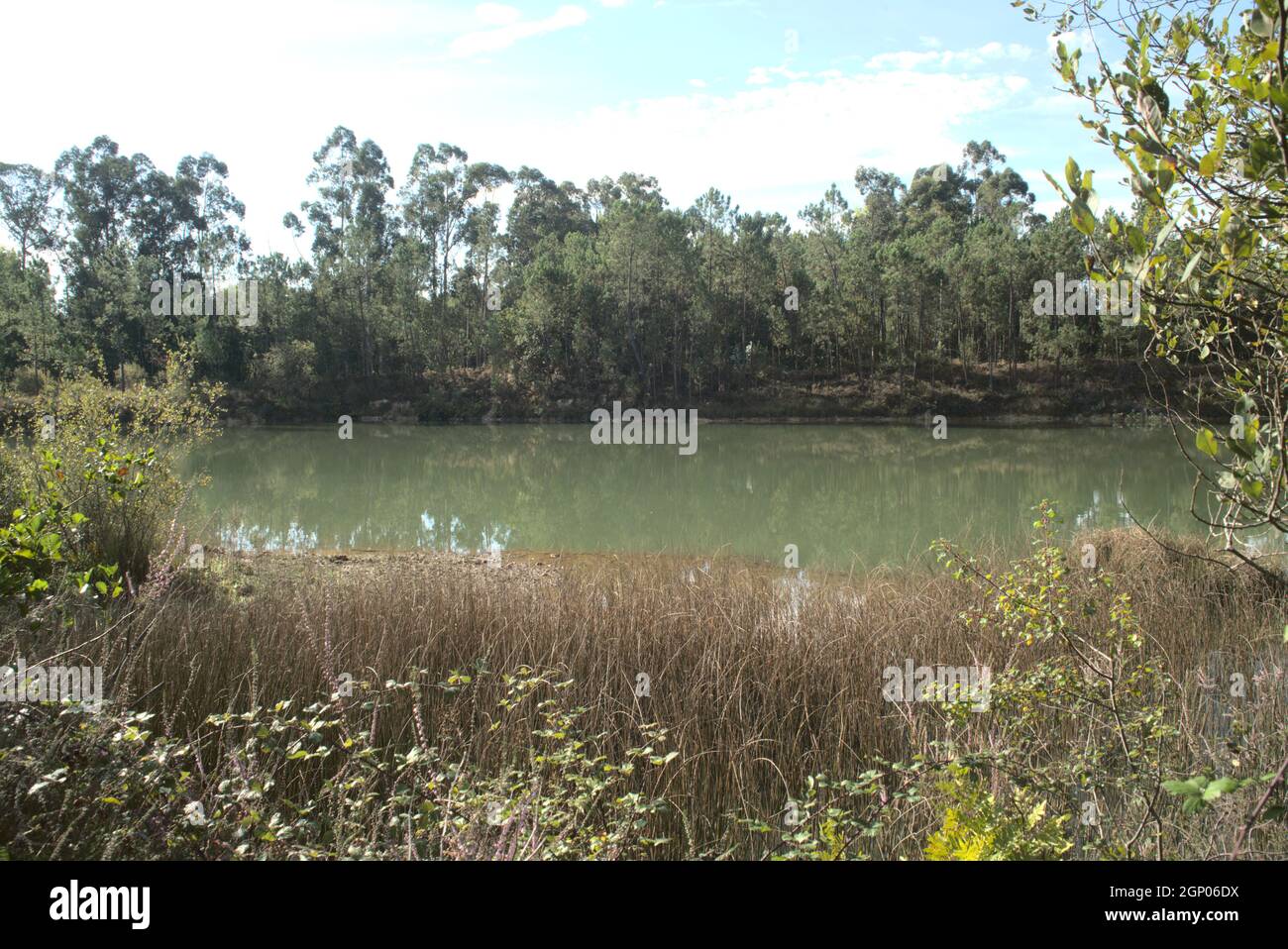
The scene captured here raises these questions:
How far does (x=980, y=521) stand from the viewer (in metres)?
12.4

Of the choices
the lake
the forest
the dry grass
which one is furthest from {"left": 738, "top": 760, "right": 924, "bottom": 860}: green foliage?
the forest

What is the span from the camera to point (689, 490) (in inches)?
662

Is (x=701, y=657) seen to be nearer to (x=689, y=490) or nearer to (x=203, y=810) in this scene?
(x=203, y=810)

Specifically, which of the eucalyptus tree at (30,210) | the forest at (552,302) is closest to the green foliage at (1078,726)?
the forest at (552,302)

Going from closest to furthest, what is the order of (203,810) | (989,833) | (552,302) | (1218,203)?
(1218,203) → (989,833) → (203,810) → (552,302)

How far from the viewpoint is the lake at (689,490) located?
11.6m

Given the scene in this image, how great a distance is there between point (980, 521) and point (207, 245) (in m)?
38.4

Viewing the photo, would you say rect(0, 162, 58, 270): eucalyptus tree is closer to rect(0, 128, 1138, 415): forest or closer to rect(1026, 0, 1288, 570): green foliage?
rect(0, 128, 1138, 415): forest

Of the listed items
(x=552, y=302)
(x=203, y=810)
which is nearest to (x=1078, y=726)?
(x=203, y=810)

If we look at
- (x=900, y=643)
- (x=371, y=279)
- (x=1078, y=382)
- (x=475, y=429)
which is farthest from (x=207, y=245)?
(x=900, y=643)

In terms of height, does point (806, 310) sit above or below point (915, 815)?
above

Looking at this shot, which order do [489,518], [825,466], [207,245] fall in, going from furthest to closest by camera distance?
1. [207,245]
2. [825,466]
3. [489,518]

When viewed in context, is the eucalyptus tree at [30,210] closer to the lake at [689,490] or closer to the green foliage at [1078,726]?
the lake at [689,490]

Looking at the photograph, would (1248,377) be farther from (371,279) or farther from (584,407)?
(371,279)
